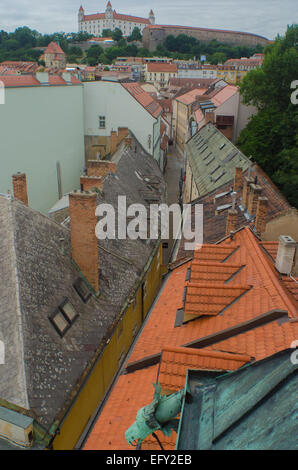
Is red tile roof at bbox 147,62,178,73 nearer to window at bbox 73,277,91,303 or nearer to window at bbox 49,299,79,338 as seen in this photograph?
window at bbox 73,277,91,303

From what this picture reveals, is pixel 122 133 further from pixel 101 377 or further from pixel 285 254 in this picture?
pixel 101 377

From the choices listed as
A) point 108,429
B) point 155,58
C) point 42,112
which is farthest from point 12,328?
point 155,58

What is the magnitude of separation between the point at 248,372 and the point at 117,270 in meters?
10.6

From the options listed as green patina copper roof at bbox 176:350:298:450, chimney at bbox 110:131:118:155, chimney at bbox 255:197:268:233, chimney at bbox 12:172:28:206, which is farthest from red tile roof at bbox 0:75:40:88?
green patina copper roof at bbox 176:350:298:450

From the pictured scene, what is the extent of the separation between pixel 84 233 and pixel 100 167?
37.3ft

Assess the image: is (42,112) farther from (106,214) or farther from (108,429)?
(108,429)

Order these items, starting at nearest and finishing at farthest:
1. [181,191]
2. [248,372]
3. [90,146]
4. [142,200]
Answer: [248,372], [142,200], [90,146], [181,191]

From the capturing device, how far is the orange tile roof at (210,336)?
7512 millimetres

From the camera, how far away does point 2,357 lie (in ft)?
29.8

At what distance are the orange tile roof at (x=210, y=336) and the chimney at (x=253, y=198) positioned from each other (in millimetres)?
→ 3309

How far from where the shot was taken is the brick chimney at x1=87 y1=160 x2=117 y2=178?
23.0 meters

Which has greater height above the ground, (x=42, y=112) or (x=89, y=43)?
(x=89, y=43)

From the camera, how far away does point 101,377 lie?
12.3 metres

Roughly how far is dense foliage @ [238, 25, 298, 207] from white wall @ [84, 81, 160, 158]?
9.27 meters
